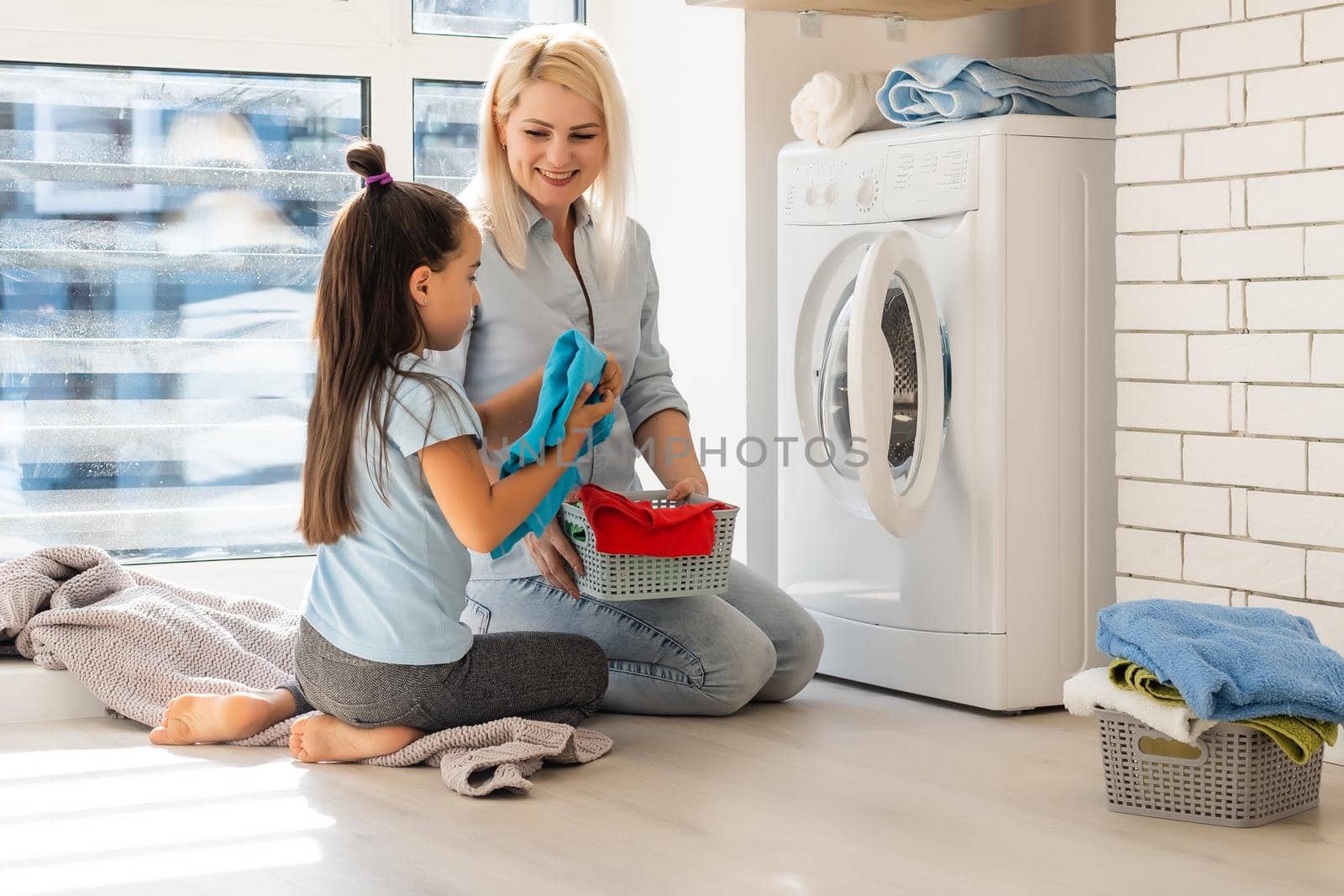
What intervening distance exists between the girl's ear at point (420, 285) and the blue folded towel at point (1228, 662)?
1035mm

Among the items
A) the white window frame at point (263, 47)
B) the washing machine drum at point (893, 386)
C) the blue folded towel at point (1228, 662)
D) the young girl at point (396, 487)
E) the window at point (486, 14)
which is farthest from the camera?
the window at point (486, 14)

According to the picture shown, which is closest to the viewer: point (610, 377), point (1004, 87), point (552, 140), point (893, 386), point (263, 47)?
point (610, 377)

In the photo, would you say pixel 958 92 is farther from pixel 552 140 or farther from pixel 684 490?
pixel 684 490

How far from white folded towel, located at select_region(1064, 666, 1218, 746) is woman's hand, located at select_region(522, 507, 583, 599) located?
2.58 ft

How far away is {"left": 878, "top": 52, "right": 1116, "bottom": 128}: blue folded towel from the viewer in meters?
2.50

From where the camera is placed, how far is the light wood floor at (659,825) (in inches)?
66.6

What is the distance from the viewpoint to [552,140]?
→ 2383mm

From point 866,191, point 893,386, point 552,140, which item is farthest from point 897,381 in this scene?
point 552,140

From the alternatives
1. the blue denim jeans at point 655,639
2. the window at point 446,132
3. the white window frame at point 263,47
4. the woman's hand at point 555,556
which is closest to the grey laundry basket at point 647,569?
the woman's hand at point 555,556

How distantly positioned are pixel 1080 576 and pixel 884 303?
1.92 feet

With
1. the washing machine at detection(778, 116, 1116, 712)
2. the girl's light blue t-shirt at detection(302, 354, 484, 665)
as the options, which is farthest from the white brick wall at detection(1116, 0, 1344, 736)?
the girl's light blue t-shirt at detection(302, 354, 484, 665)

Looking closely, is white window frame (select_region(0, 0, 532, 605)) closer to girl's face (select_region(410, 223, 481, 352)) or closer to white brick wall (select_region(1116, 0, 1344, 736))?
girl's face (select_region(410, 223, 481, 352))

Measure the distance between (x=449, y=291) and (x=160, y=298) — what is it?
4.01 feet

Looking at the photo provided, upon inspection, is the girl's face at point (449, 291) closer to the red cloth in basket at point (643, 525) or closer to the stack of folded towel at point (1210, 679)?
the red cloth in basket at point (643, 525)
